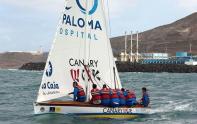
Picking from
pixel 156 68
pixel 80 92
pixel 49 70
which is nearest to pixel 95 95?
pixel 80 92

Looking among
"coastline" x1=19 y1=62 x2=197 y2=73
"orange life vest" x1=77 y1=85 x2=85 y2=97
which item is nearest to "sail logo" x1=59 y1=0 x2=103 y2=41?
"orange life vest" x1=77 y1=85 x2=85 y2=97

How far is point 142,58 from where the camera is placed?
557ft

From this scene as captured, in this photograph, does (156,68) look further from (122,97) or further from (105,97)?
(105,97)

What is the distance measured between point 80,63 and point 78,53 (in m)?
0.47

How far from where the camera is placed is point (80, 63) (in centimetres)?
2503

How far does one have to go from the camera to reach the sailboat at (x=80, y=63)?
78.1 feet

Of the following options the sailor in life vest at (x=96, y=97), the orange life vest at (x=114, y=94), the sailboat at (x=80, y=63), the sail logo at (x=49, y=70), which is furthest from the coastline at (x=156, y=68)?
the sail logo at (x=49, y=70)

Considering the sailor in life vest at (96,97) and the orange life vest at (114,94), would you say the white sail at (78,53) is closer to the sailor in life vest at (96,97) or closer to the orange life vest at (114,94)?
the sailor in life vest at (96,97)

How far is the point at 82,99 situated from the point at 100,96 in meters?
0.86

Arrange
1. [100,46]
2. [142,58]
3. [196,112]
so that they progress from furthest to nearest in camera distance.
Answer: [142,58]
[196,112]
[100,46]

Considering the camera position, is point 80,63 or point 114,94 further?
point 80,63

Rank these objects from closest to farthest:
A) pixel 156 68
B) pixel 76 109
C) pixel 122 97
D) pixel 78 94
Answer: pixel 76 109 → pixel 78 94 → pixel 122 97 → pixel 156 68

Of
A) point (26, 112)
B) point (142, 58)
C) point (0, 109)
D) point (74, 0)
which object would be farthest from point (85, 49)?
point (142, 58)

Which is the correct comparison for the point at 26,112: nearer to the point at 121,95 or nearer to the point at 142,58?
the point at 121,95
